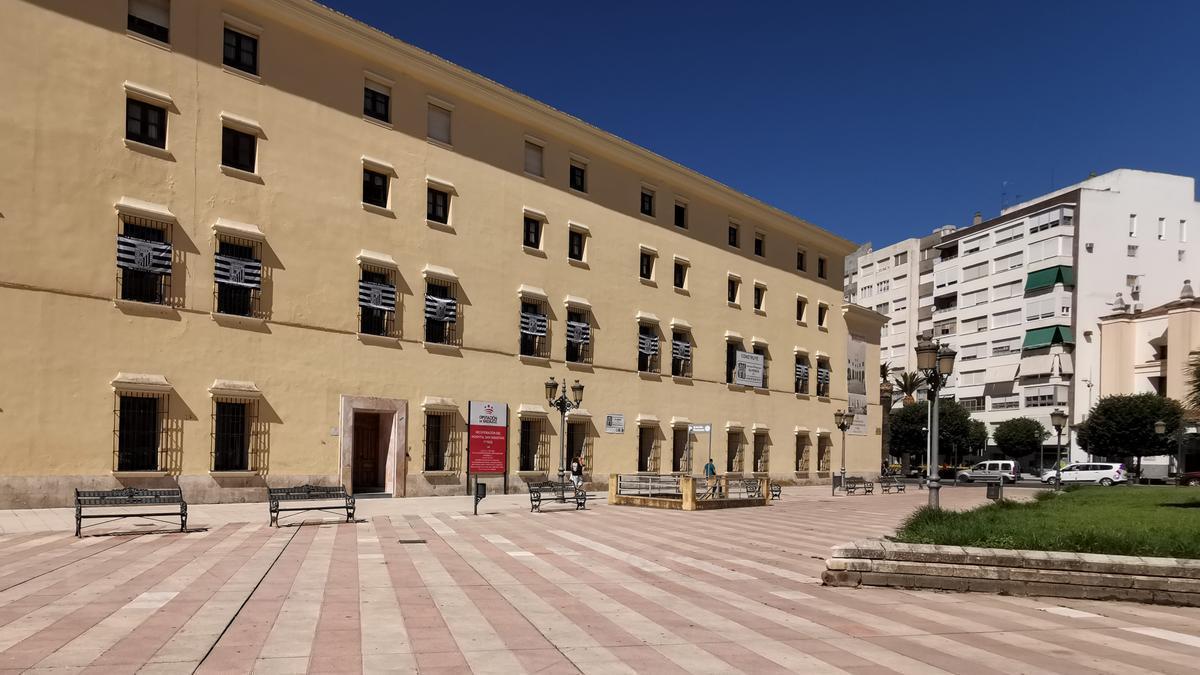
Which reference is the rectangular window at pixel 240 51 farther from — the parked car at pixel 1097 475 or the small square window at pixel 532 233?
the parked car at pixel 1097 475

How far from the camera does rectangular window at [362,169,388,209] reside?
26859mm

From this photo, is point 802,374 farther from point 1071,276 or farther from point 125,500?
point 1071,276

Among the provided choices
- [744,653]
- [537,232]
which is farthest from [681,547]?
[537,232]

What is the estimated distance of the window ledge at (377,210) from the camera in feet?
86.8

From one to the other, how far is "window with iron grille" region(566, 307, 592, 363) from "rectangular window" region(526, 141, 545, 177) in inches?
213

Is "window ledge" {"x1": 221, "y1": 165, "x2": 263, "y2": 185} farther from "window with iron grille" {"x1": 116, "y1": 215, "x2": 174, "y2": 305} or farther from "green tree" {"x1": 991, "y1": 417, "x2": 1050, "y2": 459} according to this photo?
"green tree" {"x1": 991, "y1": 417, "x2": 1050, "y2": 459}

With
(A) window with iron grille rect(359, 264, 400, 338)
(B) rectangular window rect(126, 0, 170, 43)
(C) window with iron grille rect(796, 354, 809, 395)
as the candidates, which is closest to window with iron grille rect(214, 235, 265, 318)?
(A) window with iron grille rect(359, 264, 400, 338)

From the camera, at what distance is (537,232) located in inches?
1272

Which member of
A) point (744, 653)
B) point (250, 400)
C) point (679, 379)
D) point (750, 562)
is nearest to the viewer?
point (744, 653)

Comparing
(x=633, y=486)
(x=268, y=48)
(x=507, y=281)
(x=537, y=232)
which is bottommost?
(x=633, y=486)

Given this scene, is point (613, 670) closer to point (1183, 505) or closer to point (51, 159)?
point (51, 159)

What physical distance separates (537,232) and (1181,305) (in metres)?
54.4

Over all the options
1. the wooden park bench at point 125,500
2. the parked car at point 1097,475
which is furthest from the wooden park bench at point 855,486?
the wooden park bench at point 125,500

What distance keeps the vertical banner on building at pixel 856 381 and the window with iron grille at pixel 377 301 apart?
30859mm
